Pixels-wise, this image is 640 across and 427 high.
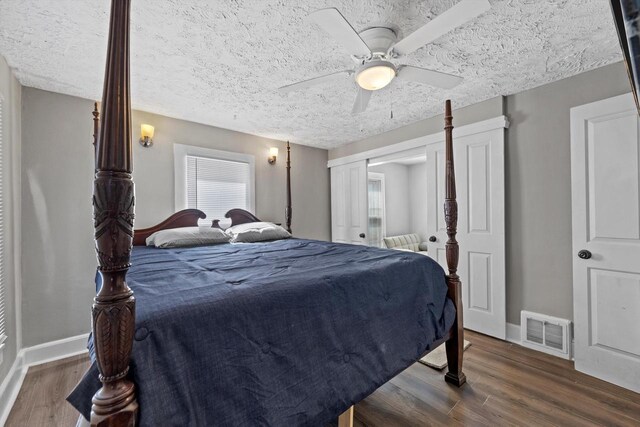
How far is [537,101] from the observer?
8.62 ft

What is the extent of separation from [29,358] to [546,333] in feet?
14.9

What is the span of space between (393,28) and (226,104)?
73.2 inches

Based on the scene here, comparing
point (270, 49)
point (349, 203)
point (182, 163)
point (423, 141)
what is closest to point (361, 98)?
point (270, 49)

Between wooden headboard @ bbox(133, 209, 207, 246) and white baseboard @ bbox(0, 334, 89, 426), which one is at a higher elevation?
wooden headboard @ bbox(133, 209, 207, 246)

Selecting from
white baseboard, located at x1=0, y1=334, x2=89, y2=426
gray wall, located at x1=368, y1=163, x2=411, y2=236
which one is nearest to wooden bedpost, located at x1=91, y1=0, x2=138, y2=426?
white baseboard, located at x1=0, y1=334, x2=89, y2=426

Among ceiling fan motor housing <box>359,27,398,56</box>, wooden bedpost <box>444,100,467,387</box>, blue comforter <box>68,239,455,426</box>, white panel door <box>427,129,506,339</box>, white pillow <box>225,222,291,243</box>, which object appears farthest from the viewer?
white pillow <box>225,222,291,243</box>

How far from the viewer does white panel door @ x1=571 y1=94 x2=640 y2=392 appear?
2.07 m

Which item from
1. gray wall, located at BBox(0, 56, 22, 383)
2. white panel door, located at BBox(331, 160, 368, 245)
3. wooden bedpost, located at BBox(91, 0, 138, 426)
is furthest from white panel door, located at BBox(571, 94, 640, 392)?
gray wall, located at BBox(0, 56, 22, 383)

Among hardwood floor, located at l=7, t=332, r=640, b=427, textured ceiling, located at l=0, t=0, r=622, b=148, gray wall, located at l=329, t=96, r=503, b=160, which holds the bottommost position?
hardwood floor, located at l=7, t=332, r=640, b=427

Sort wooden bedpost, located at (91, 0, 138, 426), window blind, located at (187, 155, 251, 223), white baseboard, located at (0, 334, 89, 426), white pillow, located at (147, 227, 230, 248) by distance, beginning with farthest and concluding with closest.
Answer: window blind, located at (187, 155, 251, 223), white pillow, located at (147, 227, 230, 248), white baseboard, located at (0, 334, 89, 426), wooden bedpost, located at (91, 0, 138, 426)

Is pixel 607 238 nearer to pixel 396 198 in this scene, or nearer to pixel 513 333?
pixel 513 333

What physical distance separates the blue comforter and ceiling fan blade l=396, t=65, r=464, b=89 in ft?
3.96

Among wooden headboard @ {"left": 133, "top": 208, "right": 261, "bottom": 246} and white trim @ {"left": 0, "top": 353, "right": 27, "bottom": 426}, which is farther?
wooden headboard @ {"left": 133, "top": 208, "right": 261, "bottom": 246}

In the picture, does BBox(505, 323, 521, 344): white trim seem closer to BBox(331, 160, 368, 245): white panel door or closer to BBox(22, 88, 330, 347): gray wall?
BBox(331, 160, 368, 245): white panel door
